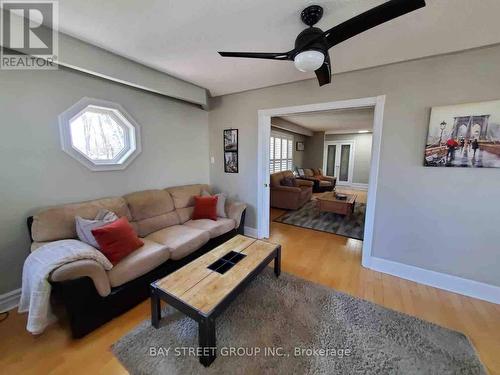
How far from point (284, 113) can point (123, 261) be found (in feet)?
8.81

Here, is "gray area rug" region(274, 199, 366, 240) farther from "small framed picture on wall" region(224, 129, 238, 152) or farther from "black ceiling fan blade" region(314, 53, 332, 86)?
"black ceiling fan blade" region(314, 53, 332, 86)

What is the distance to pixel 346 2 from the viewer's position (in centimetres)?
138

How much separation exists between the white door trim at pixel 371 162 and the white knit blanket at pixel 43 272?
2261mm

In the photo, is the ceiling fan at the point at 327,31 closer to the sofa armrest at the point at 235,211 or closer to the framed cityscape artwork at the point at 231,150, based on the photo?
the framed cityscape artwork at the point at 231,150

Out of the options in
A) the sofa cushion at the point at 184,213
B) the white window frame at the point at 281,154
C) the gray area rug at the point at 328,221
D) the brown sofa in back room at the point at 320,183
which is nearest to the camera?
the sofa cushion at the point at 184,213

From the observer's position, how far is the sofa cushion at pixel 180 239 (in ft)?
7.27

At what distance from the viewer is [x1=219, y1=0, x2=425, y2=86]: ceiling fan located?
3.58ft

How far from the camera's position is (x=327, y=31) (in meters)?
1.27

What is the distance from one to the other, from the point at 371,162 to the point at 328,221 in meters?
2.08

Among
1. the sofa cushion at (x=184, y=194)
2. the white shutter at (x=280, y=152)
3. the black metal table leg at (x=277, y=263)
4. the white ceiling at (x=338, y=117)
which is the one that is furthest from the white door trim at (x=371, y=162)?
the white shutter at (x=280, y=152)

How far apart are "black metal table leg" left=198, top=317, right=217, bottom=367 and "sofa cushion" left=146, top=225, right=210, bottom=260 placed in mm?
1008

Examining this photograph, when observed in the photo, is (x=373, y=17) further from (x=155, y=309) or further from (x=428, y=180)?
(x=155, y=309)

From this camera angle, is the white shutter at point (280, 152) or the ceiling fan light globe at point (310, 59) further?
the white shutter at point (280, 152)

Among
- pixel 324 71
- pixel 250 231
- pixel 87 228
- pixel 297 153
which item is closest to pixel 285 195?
pixel 250 231
